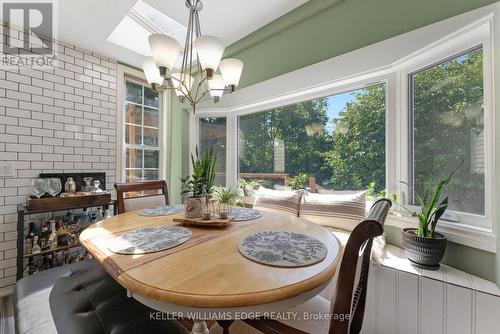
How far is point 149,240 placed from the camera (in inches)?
39.9

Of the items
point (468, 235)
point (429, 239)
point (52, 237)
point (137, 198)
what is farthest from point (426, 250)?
point (52, 237)

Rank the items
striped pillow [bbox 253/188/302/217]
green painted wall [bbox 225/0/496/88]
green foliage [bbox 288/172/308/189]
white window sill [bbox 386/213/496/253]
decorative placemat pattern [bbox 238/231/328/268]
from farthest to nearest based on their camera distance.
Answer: green foliage [bbox 288/172/308/189], striped pillow [bbox 253/188/302/217], green painted wall [bbox 225/0/496/88], white window sill [bbox 386/213/496/253], decorative placemat pattern [bbox 238/231/328/268]

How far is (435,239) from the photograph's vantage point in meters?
1.27

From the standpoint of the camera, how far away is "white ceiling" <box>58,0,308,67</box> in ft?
5.83

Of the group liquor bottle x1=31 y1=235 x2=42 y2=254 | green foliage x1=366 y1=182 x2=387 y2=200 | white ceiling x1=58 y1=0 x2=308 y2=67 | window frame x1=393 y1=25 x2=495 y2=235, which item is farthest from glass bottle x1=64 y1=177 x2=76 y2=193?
window frame x1=393 y1=25 x2=495 y2=235

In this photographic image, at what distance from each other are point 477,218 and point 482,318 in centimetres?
58

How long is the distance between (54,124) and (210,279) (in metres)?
2.55

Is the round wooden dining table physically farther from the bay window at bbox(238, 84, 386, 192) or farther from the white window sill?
the bay window at bbox(238, 84, 386, 192)

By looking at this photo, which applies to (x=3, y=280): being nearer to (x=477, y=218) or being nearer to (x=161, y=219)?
(x=161, y=219)

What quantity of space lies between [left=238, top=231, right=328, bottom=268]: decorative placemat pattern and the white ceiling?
191cm

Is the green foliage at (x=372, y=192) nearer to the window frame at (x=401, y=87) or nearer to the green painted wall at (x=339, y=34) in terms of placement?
the window frame at (x=401, y=87)

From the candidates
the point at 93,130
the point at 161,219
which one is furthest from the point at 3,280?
the point at 161,219

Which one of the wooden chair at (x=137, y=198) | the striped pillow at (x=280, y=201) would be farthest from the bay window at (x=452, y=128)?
the wooden chair at (x=137, y=198)

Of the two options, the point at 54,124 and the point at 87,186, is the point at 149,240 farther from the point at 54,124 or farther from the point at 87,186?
the point at 54,124
